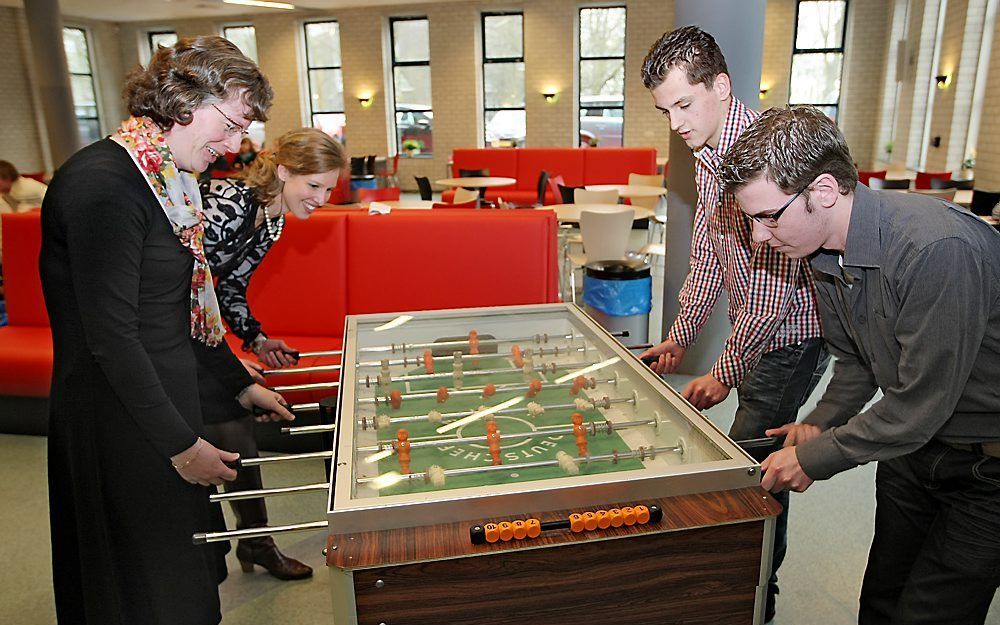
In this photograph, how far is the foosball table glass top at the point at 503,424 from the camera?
1424 millimetres

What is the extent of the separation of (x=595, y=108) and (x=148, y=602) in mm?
14533

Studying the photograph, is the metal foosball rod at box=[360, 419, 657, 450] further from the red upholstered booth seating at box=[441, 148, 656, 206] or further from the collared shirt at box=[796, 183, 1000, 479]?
the red upholstered booth seating at box=[441, 148, 656, 206]

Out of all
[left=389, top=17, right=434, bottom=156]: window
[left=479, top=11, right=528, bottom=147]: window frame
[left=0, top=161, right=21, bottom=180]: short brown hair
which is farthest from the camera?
[left=389, top=17, right=434, bottom=156]: window

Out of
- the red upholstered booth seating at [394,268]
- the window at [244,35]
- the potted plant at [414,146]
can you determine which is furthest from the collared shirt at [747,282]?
the window at [244,35]

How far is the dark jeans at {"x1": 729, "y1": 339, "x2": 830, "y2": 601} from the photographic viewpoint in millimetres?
2139

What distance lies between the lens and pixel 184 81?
5.27 feet

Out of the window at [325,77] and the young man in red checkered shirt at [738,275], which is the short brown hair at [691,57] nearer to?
the young man in red checkered shirt at [738,275]

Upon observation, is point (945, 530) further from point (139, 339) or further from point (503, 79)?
point (503, 79)

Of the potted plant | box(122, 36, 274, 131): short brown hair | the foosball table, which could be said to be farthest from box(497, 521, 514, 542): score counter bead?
the potted plant

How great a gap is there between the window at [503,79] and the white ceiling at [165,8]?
180 centimetres

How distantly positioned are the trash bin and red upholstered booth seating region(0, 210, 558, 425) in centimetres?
71

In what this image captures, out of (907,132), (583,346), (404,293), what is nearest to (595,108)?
(907,132)

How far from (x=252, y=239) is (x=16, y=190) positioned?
5034 millimetres

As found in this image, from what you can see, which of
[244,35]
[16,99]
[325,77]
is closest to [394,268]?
[325,77]
